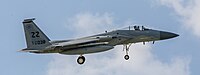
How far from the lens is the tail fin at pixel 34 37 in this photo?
3812 centimetres

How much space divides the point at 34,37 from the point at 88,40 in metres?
5.29

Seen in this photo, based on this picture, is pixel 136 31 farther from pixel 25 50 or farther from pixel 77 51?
pixel 25 50

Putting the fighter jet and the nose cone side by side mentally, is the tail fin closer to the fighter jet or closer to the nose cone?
the fighter jet

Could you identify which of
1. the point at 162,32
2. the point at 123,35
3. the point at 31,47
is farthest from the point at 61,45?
the point at 162,32

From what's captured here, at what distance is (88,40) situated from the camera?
122 feet

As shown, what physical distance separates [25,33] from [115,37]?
844 cm

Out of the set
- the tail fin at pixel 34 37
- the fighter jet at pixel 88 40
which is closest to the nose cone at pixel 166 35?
the fighter jet at pixel 88 40

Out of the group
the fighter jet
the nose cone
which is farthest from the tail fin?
the nose cone

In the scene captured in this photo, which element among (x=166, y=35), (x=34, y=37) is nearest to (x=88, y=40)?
(x=34, y=37)

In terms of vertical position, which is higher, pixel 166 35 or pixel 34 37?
pixel 34 37

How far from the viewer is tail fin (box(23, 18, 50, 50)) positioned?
1501 inches

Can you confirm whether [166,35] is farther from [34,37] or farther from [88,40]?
[34,37]

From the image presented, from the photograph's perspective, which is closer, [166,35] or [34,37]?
[166,35]

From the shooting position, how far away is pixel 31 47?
3794 centimetres
